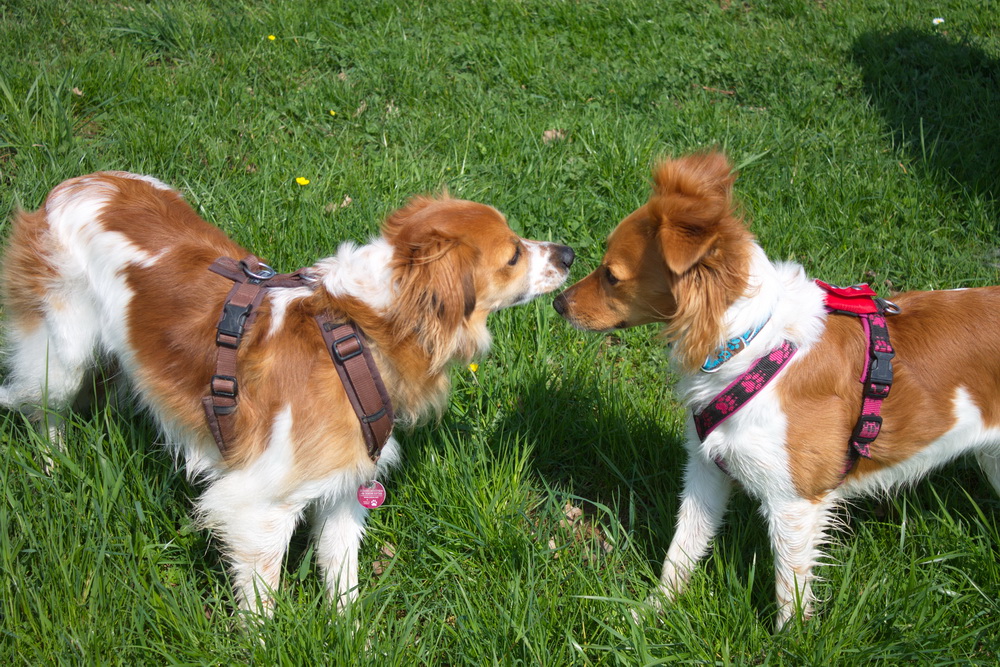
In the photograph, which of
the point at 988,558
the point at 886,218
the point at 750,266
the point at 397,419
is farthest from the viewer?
the point at 886,218

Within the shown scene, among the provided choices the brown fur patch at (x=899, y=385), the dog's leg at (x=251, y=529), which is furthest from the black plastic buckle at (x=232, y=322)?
the brown fur patch at (x=899, y=385)

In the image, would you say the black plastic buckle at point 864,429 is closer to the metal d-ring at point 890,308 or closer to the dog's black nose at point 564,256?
the metal d-ring at point 890,308

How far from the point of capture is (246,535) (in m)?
2.53

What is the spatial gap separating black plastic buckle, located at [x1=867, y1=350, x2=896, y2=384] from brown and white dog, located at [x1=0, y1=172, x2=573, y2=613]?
1.23 m

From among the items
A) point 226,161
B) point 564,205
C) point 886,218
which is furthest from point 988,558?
point 226,161

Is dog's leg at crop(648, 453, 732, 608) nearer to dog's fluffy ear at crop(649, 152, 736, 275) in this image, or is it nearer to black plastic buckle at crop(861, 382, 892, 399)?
black plastic buckle at crop(861, 382, 892, 399)

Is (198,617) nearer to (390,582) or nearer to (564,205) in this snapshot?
(390,582)

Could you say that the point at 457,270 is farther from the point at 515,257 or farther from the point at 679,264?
the point at 679,264

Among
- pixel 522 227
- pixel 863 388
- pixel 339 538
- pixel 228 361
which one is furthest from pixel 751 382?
pixel 522 227

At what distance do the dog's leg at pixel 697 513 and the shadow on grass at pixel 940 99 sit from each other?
10.3 ft

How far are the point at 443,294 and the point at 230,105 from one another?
3.35m

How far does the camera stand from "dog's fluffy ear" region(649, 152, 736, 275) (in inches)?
89.1

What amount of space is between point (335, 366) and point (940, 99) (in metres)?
5.41

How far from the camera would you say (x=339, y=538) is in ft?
9.19
